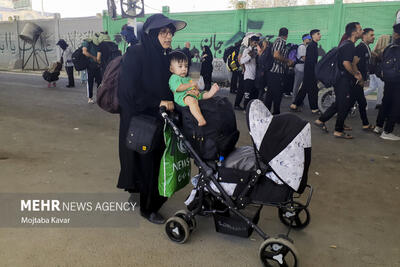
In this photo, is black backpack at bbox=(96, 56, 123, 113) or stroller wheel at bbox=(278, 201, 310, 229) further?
black backpack at bbox=(96, 56, 123, 113)

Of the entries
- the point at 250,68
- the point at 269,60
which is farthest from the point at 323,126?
the point at 250,68

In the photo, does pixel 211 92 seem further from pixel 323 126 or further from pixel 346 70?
pixel 323 126

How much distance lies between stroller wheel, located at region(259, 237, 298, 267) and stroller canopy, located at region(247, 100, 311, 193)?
1.25 ft

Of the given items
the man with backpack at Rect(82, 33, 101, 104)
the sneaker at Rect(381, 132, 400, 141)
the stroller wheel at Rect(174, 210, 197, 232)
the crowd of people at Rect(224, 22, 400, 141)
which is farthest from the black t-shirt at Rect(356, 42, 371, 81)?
the man with backpack at Rect(82, 33, 101, 104)

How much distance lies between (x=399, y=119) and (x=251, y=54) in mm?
3438

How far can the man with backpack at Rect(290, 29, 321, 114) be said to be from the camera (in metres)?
7.98

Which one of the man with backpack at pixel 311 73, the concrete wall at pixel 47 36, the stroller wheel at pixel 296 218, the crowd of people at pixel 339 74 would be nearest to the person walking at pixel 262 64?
the crowd of people at pixel 339 74

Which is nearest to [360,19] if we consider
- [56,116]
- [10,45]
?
[56,116]

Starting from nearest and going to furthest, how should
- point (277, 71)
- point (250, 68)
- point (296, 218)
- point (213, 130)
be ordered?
point (213, 130)
point (296, 218)
point (277, 71)
point (250, 68)

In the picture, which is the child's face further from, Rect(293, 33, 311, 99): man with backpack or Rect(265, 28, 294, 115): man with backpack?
Rect(293, 33, 311, 99): man with backpack

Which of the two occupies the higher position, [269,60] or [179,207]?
[269,60]

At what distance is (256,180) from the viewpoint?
2529mm

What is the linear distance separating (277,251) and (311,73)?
6439 millimetres

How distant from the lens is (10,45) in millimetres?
24734
